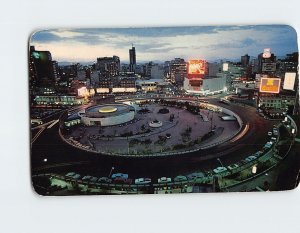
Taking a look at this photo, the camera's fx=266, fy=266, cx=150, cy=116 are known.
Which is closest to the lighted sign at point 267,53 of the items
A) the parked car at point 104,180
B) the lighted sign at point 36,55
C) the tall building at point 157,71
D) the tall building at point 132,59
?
the tall building at point 157,71

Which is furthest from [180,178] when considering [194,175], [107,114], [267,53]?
[267,53]

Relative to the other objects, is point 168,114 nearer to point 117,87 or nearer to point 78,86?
point 117,87

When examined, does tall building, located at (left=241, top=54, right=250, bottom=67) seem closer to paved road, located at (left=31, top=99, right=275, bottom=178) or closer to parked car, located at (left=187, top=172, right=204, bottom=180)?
paved road, located at (left=31, top=99, right=275, bottom=178)

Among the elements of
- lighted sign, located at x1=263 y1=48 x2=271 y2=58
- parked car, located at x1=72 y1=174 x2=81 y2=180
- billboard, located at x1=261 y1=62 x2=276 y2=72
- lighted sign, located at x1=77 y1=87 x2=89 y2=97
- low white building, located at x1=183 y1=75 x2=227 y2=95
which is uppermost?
lighted sign, located at x1=263 y1=48 x2=271 y2=58

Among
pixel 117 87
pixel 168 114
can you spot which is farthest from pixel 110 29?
pixel 168 114

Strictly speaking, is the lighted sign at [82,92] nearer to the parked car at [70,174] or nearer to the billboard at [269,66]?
the parked car at [70,174]

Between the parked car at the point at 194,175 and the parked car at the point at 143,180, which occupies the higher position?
the parked car at the point at 194,175

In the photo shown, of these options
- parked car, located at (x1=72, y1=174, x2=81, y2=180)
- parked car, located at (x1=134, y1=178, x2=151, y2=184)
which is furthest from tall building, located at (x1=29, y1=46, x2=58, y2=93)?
parked car, located at (x1=134, y1=178, x2=151, y2=184)
